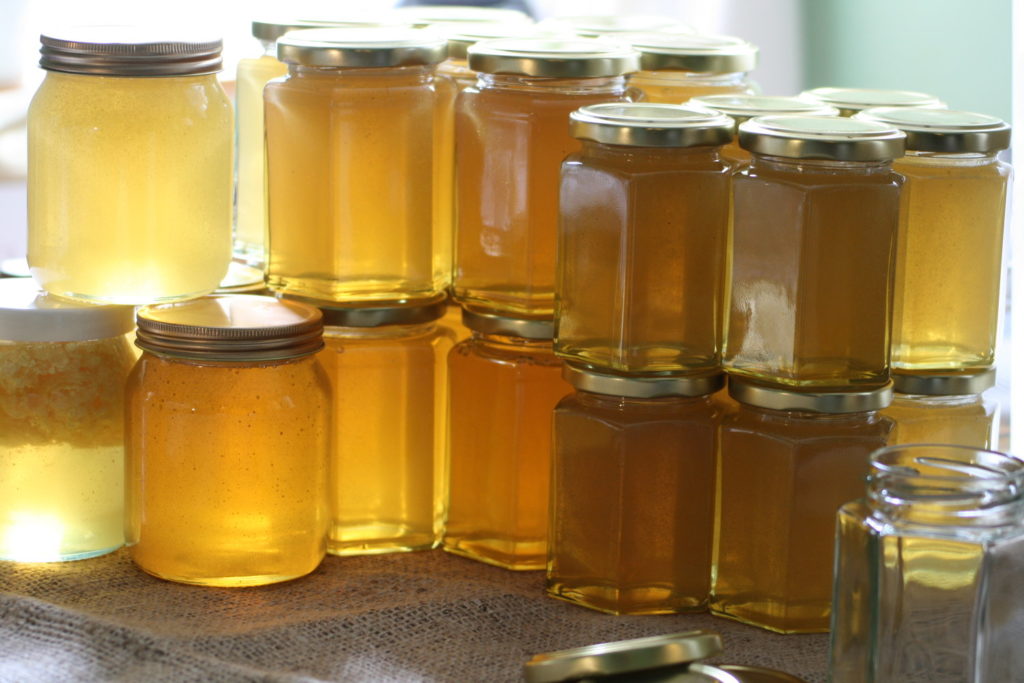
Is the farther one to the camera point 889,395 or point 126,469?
point 126,469

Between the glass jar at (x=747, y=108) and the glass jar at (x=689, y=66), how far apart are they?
0.06 metres

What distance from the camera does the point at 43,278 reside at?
1.12 meters

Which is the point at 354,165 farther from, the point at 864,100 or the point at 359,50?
the point at 864,100

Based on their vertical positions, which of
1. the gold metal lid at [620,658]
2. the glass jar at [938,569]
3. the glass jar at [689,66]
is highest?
the glass jar at [689,66]

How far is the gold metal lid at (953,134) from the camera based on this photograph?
1.02m

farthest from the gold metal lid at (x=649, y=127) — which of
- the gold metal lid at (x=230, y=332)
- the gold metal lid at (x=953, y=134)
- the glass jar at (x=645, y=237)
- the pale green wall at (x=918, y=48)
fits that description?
the pale green wall at (x=918, y=48)

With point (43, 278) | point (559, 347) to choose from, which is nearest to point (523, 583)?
point (559, 347)

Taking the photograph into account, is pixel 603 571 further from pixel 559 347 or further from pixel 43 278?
pixel 43 278

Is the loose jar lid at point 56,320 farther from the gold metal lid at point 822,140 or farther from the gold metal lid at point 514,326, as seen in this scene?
the gold metal lid at point 822,140

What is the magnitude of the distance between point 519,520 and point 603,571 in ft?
0.37

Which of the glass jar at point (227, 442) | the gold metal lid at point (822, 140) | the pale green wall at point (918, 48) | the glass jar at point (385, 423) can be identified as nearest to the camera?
the gold metal lid at point (822, 140)

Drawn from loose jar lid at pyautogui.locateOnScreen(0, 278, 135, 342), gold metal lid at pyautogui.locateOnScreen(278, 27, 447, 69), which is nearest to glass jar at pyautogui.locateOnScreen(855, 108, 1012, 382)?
gold metal lid at pyautogui.locateOnScreen(278, 27, 447, 69)

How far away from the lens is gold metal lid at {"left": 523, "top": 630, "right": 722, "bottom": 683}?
2.79ft

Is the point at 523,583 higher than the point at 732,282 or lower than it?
lower
